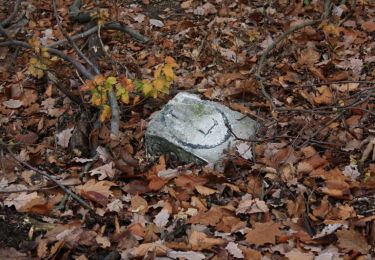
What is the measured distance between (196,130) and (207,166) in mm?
371

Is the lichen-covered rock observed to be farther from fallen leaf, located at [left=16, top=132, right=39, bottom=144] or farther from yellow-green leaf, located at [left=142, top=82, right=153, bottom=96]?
fallen leaf, located at [left=16, top=132, right=39, bottom=144]

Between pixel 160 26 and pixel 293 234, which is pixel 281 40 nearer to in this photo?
pixel 160 26

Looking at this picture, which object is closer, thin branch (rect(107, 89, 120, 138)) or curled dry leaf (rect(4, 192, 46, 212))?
curled dry leaf (rect(4, 192, 46, 212))

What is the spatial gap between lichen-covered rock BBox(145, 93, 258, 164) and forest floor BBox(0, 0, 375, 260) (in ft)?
0.36

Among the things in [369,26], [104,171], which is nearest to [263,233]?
[104,171]

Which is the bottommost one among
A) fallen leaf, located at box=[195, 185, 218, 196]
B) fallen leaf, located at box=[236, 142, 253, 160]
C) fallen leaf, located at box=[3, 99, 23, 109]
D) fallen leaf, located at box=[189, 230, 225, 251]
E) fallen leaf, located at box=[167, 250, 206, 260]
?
fallen leaf, located at box=[3, 99, 23, 109]

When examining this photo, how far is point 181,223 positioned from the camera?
3.59 m

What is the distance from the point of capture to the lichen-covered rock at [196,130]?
4.26 meters

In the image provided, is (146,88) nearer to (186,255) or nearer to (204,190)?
(204,190)

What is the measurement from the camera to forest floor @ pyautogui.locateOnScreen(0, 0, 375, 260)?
3.36 metres

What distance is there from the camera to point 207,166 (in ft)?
13.7

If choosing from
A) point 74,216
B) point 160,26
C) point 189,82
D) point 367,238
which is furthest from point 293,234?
point 160,26

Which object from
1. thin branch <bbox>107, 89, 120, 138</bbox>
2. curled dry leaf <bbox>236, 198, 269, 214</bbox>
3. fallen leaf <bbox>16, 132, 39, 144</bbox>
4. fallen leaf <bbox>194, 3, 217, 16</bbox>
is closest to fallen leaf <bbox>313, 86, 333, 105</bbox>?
curled dry leaf <bbox>236, 198, 269, 214</bbox>

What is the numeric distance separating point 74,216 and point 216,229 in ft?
3.40
